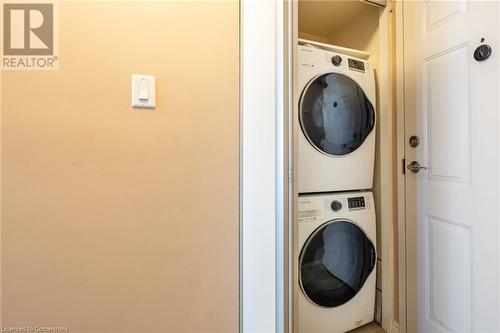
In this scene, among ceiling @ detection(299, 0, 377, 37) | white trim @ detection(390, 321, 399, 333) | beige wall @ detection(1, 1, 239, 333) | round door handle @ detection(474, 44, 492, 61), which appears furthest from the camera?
ceiling @ detection(299, 0, 377, 37)

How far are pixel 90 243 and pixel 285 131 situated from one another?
796 mm

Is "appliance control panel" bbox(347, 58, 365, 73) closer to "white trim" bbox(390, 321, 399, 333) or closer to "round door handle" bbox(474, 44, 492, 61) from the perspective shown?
"round door handle" bbox(474, 44, 492, 61)

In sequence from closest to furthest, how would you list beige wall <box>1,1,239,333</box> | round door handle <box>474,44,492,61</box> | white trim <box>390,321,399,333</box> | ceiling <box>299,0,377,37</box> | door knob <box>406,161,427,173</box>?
beige wall <box>1,1,239,333</box> < round door handle <box>474,44,492,61</box> < door knob <box>406,161,427,173</box> < white trim <box>390,321,399,333</box> < ceiling <box>299,0,377,37</box>

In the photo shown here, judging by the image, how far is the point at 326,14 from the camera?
154cm

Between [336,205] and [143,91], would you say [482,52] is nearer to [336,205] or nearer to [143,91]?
[336,205]

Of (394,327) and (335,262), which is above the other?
(335,262)

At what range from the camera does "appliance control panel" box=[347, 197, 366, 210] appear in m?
1.30

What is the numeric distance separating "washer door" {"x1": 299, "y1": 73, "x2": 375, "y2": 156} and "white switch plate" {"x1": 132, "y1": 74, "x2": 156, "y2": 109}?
0.69 meters

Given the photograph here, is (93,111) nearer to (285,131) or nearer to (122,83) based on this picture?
(122,83)

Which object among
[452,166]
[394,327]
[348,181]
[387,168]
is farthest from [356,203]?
[394,327]

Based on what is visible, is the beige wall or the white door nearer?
the beige wall

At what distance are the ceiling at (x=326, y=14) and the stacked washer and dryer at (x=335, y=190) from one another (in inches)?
13.7

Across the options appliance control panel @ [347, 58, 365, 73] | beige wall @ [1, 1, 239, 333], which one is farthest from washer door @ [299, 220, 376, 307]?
appliance control panel @ [347, 58, 365, 73]

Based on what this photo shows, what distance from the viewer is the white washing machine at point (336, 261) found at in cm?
120
